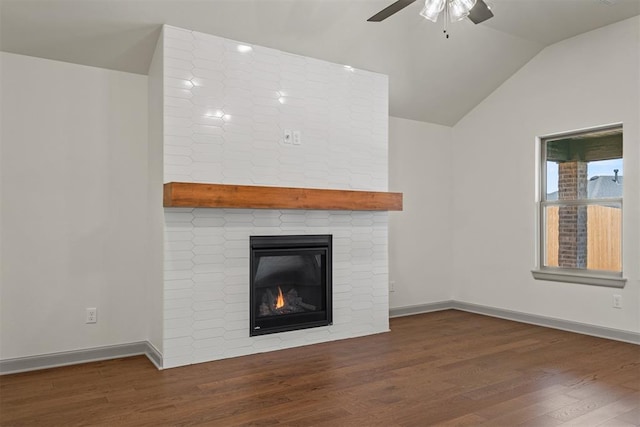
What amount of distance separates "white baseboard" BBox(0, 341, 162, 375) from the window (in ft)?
12.8

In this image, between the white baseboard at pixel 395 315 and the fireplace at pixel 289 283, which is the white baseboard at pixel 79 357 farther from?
the fireplace at pixel 289 283

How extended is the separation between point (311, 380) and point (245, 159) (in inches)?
70.4

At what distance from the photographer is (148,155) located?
12.9ft

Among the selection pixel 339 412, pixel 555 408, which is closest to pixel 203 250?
pixel 339 412

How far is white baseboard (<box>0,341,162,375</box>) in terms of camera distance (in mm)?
3412

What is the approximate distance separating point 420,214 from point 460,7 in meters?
3.18

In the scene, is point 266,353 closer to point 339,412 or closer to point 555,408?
point 339,412

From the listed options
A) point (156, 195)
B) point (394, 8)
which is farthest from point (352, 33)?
point (156, 195)

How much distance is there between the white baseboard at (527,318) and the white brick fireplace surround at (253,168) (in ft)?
3.45

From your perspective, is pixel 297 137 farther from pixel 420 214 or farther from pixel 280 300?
pixel 420 214

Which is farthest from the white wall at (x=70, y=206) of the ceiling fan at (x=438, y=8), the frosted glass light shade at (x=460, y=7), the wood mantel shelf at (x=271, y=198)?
the frosted glass light shade at (x=460, y=7)

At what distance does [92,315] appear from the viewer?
370 cm

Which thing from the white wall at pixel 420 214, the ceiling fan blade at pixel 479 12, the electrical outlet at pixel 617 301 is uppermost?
the ceiling fan blade at pixel 479 12

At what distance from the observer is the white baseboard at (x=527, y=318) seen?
4312mm
